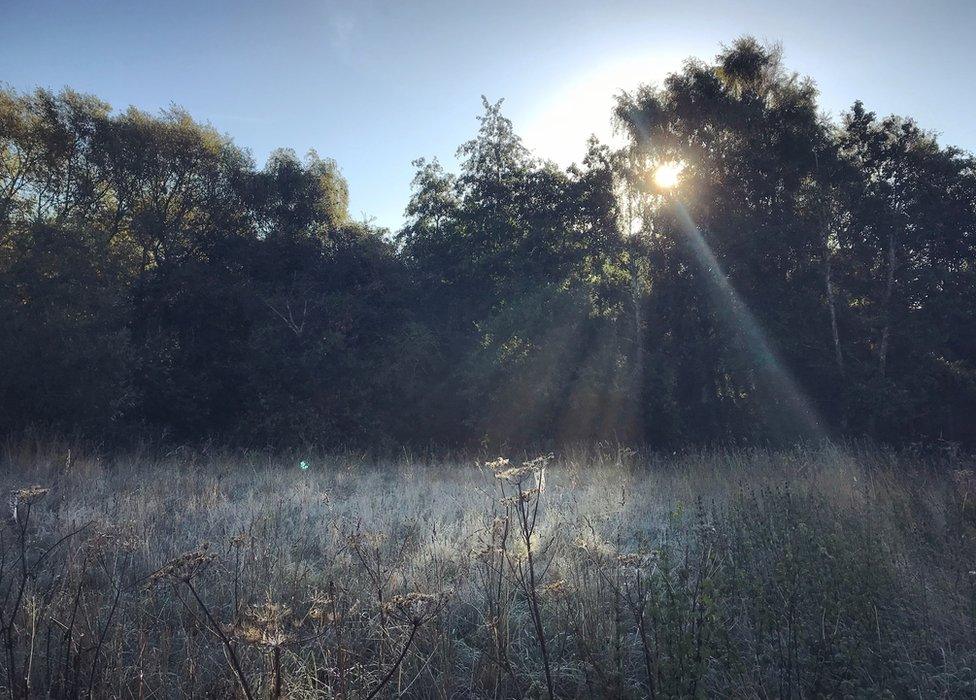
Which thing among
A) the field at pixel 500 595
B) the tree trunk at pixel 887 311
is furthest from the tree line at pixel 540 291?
the field at pixel 500 595

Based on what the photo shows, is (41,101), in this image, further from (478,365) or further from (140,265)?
(478,365)

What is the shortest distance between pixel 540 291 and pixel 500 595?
44.6 ft

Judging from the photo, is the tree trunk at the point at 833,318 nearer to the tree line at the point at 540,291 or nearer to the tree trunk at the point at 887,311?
the tree line at the point at 540,291

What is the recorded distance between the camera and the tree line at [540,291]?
14.4 meters

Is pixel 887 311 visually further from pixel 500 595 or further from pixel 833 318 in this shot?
pixel 500 595

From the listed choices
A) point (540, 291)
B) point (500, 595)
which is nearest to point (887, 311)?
point (540, 291)

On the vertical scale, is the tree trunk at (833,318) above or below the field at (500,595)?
above

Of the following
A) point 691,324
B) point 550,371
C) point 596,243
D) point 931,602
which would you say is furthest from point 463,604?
point 596,243

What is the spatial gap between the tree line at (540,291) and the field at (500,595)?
7457 mm

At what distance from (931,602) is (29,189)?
19272 mm

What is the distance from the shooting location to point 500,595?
3.65 m

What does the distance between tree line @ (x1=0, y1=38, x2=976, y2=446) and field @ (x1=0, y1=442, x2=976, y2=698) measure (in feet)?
24.5

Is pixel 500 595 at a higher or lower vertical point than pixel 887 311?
lower

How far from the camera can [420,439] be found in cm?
1759
